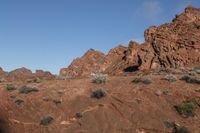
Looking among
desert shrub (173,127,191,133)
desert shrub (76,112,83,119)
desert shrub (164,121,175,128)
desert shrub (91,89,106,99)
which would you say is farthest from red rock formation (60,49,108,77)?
desert shrub (173,127,191,133)

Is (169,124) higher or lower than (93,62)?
lower

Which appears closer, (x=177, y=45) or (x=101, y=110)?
(x=101, y=110)

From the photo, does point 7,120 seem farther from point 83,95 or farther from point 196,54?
point 196,54

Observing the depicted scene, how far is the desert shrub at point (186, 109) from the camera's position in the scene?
765 inches

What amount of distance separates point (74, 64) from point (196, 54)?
27.3 meters

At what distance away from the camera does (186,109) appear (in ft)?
64.3

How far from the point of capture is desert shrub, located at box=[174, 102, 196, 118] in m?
19.4

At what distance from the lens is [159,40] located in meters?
41.3

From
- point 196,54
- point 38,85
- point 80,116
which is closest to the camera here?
point 80,116

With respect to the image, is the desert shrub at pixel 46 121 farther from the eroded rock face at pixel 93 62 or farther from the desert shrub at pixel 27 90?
the eroded rock face at pixel 93 62

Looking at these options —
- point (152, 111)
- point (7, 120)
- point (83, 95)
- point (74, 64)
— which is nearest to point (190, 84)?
point (152, 111)

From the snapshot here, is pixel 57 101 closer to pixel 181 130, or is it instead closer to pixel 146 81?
pixel 146 81

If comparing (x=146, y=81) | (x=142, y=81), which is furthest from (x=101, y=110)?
(x=142, y=81)

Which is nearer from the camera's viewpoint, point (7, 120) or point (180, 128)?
point (180, 128)
